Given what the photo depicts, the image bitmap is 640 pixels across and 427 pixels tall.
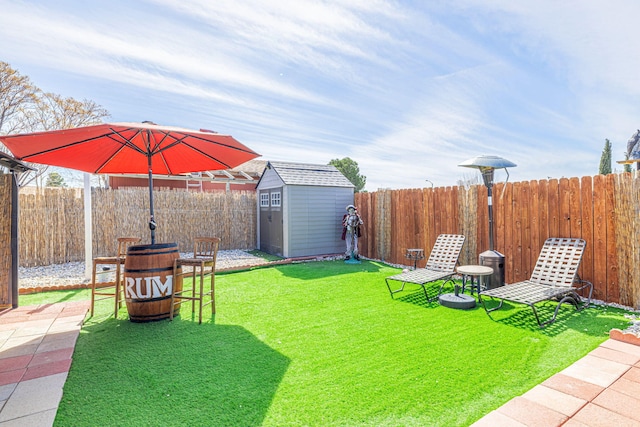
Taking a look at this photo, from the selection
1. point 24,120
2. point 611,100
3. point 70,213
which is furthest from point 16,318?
point 24,120

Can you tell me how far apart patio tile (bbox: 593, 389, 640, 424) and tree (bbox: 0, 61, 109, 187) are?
17577mm

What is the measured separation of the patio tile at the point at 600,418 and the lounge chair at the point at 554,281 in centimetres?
190

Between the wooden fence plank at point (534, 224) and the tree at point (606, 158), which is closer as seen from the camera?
the wooden fence plank at point (534, 224)

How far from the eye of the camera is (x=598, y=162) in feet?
80.4

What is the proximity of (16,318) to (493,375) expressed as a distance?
5514 millimetres

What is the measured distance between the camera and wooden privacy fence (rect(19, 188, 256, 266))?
295 inches

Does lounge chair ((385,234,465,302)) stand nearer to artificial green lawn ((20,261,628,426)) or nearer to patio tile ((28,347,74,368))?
artificial green lawn ((20,261,628,426))

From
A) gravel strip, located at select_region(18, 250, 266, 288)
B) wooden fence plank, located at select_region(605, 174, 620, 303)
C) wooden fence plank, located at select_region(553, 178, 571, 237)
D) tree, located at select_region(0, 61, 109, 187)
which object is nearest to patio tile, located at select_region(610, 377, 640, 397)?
wooden fence plank, located at select_region(605, 174, 620, 303)

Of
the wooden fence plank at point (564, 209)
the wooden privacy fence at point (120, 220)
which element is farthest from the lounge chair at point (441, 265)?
the wooden privacy fence at point (120, 220)

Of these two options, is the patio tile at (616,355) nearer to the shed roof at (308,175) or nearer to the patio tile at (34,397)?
the patio tile at (34,397)

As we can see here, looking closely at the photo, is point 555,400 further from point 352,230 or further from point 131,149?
point 352,230

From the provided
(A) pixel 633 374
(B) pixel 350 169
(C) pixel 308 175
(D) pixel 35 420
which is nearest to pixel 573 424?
(A) pixel 633 374

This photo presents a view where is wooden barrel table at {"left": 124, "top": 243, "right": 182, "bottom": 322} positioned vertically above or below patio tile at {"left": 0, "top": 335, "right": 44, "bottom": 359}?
above

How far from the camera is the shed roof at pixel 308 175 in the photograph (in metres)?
9.08
